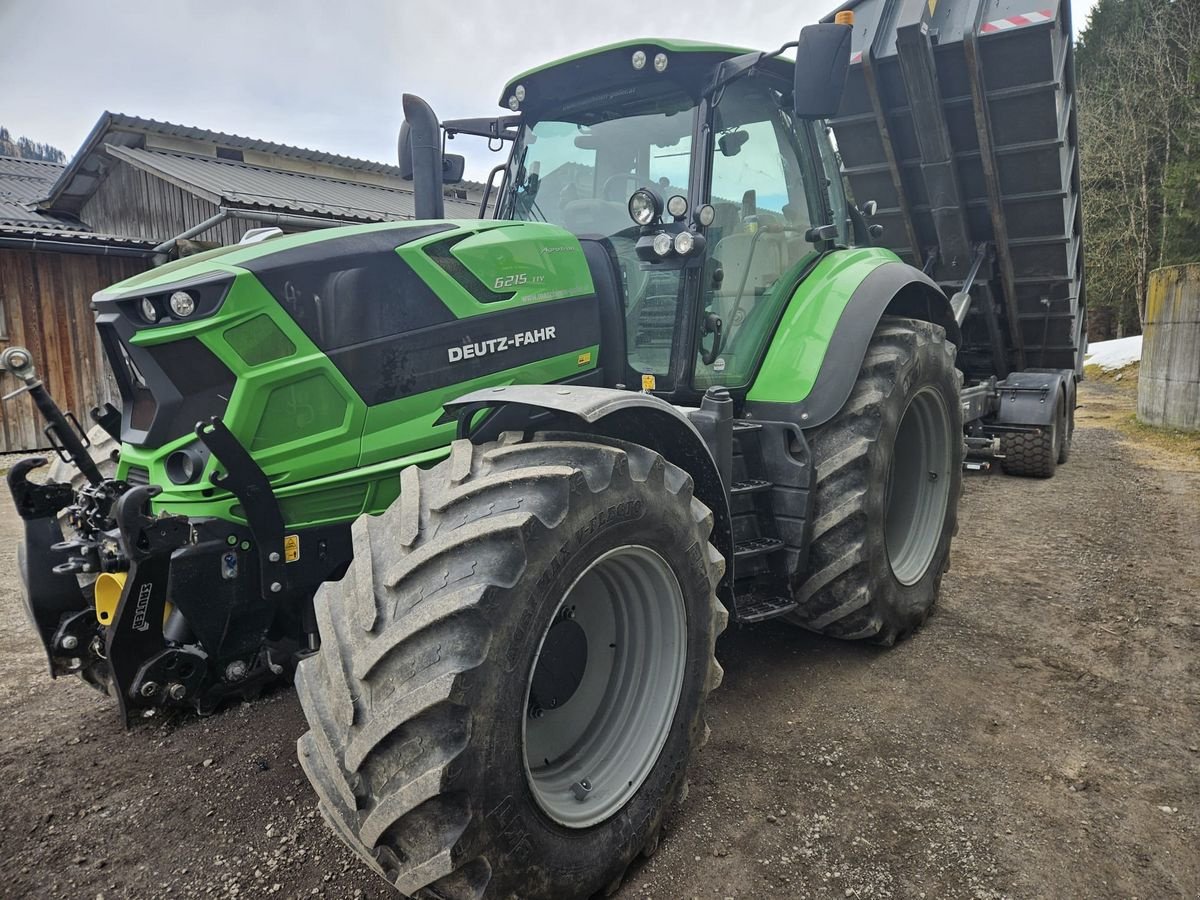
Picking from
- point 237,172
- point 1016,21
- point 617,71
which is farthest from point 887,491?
point 237,172

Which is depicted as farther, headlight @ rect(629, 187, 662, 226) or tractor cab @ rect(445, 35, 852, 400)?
tractor cab @ rect(445, 35, 852, 400)

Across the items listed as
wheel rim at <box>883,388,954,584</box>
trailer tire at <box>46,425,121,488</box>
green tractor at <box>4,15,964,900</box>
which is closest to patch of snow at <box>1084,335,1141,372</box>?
wheel rim at <box>883,388,954,584</box>

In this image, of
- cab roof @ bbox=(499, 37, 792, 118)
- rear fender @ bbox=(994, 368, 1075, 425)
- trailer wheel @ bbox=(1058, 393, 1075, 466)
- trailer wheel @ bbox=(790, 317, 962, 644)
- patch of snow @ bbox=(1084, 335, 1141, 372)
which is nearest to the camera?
cab roof @ bbox=(499, 37, 792, 118)

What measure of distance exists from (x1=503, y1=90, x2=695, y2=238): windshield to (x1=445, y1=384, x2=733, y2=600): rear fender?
3.51 feet

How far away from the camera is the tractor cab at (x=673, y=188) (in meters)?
3.25

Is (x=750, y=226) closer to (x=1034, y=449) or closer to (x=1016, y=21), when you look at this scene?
(x=1016, y=21)

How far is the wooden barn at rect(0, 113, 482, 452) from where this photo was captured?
1090cm

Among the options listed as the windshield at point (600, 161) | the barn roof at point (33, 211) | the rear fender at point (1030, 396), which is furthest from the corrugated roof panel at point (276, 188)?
the windshield at point (600, 161)

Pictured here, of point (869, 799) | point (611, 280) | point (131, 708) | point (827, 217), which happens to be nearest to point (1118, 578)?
point (827, 217)

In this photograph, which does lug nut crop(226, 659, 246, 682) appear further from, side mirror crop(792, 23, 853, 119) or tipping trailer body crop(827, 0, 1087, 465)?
tipping trailer body crop(827, 0, 1087, 465)

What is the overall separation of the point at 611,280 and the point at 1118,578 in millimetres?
3564

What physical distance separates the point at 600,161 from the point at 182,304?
1871mm

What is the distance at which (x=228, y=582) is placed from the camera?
7.81ft

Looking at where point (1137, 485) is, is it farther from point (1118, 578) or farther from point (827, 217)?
point (827, 217)
